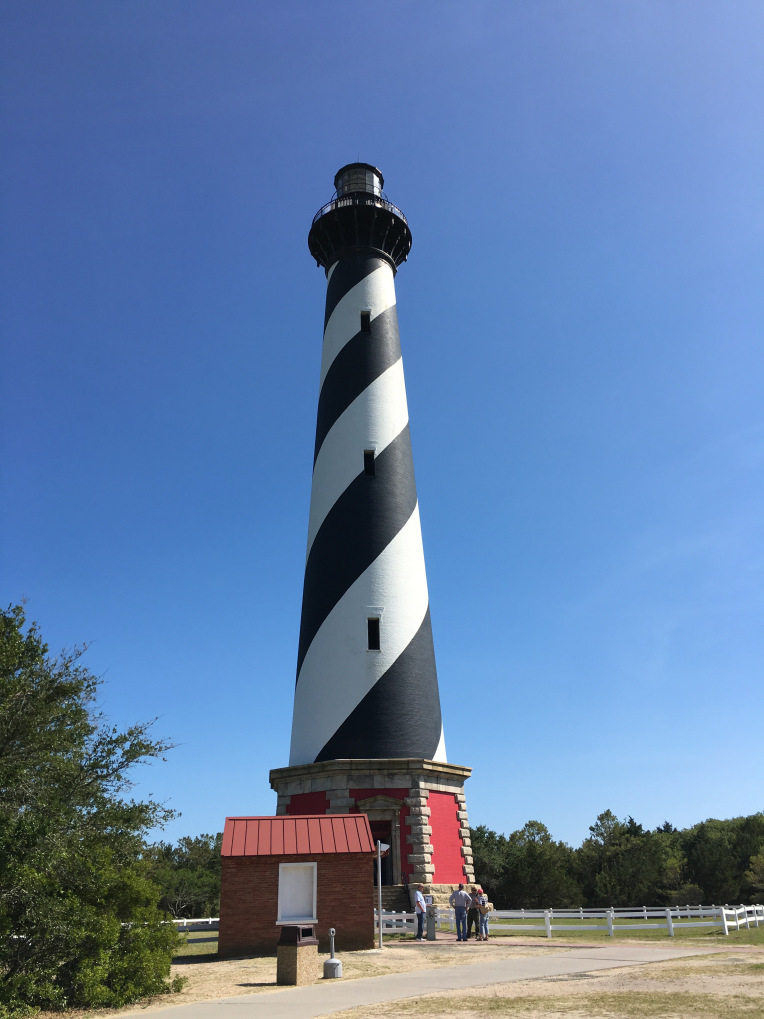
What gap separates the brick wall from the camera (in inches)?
581

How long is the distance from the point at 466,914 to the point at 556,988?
25.4 feet

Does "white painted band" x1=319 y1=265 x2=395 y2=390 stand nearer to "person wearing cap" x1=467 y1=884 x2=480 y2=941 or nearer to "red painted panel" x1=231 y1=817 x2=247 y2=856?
"red painted panel" x1=231 y1=817 x2=247 y2=856

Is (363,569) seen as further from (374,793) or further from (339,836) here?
(339,836)

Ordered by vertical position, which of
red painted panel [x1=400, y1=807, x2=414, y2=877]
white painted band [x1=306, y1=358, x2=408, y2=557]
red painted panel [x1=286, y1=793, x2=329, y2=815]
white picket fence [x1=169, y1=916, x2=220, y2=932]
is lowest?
white picket fence [x1=169, y1=916, x2=220, y2=932]

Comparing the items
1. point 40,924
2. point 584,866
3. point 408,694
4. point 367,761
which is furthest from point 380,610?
point 584,866

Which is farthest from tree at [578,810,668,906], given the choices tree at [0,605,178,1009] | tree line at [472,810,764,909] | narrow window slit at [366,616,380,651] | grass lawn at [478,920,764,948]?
tree at [0,605,178,1009]

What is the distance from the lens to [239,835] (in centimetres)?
1571

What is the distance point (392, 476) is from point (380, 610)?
4287 millimetres

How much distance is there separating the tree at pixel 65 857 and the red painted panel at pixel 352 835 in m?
4.74

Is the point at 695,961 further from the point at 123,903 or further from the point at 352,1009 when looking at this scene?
the point at 123,903

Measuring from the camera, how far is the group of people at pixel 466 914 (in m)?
16.5

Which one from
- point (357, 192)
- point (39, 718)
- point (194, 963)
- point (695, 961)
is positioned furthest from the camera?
point (357, 192)

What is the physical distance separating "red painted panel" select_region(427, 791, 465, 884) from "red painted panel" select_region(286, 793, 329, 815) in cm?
268

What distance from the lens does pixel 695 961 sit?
39.8 feet
